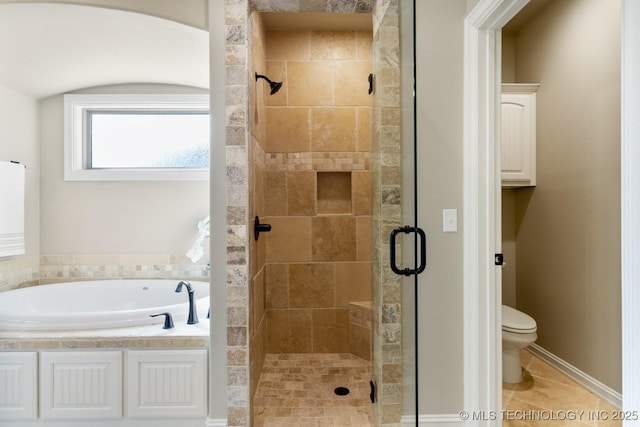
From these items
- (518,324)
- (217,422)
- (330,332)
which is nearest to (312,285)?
(330,332)

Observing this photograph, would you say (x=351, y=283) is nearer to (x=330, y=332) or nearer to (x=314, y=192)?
(x=330, y=332)

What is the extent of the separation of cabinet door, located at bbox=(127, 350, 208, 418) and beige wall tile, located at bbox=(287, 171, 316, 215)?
4.82ft

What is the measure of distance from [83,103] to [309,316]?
2687 mm

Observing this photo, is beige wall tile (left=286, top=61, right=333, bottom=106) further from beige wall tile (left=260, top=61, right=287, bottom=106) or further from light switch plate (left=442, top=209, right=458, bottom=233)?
light switch plate (left=442, top=209, right=458, bottom=233)

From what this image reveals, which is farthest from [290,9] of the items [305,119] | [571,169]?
[571,169]

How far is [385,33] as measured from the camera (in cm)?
138

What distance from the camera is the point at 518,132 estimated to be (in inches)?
105

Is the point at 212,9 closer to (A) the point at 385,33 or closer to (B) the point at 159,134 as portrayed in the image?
(A) the point at 385,33

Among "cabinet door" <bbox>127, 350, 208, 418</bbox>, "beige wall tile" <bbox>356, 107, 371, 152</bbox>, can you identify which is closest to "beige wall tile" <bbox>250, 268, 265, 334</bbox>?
"cabinet door" <bbox>127, 350, 208, 418</bbox>

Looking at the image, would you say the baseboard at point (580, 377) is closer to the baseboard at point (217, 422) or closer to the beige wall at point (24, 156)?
the baseboard at point (217, 422)

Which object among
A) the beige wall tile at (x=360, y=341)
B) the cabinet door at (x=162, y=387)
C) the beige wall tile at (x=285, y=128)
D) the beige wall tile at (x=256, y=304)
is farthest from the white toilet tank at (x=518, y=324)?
the beige wall tile at (x=285, y=128)

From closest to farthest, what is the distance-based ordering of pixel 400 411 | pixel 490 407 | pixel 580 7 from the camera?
pixel 400 411 < pixel 490 407 < pixel 580 7

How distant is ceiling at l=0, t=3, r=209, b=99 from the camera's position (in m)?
1.84

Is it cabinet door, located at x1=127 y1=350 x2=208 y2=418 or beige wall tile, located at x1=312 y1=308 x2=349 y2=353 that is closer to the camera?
cabinet door, located at x1=127 y1=350 x2=208 y2=418
